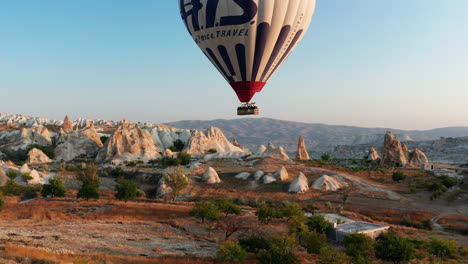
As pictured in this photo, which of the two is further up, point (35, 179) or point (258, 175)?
point (258, 175)

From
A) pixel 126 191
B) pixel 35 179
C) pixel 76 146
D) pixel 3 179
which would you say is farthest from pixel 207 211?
pixel 76 146

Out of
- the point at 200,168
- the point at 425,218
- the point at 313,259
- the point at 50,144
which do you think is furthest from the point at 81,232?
the point at 50,144

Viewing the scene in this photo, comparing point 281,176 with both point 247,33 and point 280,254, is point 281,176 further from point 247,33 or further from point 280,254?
point 280,254

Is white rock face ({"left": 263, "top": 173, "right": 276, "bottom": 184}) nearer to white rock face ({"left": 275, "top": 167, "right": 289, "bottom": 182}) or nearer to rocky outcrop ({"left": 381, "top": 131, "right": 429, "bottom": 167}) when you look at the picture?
white rock face ({"left": 275, "top": 167, "right": 289, "bottom": 182})

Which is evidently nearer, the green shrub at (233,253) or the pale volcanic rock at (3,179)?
the green shrub at (233,253)

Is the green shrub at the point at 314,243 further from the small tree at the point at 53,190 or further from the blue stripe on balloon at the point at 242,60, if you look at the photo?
the small tree at the point at 53,190

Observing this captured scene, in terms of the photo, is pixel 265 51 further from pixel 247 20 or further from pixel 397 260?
pixel 397 260

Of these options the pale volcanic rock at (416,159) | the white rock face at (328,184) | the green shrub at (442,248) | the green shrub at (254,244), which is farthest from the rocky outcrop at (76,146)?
the pale volcanic rock at (416,159)

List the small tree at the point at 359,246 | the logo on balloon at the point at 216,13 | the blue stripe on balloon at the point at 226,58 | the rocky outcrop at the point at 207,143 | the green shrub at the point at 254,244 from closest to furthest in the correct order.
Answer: the small tree at the point at 359,246 → the green shrub at the point at 254,244 → the logo on balloon at the point at 216,13 → the blue stripe on balloon at the point at 226,58 → the rocky outcrop at the point at 207,143

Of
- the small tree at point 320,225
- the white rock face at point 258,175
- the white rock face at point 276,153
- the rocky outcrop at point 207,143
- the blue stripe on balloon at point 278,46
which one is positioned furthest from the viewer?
the rocky outcrop at point 207,143
